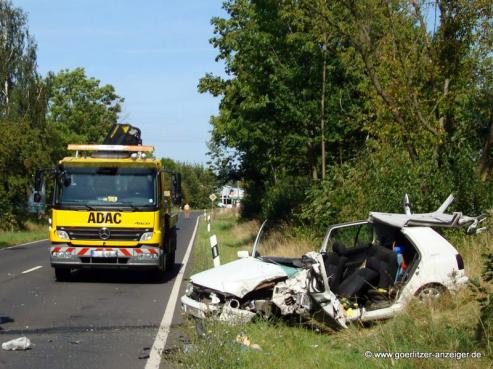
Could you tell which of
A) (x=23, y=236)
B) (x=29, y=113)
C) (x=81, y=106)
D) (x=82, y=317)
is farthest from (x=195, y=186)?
(x=82, y=317)

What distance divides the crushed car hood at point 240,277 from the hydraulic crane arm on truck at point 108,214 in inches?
206

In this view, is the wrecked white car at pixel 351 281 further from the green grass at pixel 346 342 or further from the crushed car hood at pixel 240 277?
the green grass at pixel 346 342

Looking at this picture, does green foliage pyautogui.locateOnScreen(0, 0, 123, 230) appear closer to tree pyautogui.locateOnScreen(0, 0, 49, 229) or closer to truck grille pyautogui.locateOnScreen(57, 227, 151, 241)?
tree pyautogui.locateOnScreen(0, 0, 49, 229)

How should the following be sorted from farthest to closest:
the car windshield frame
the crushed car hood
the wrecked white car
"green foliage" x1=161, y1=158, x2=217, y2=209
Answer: "green foliage" x1=161, y1=158, x2=217, y2=209 < the car windshield frame < the crushed car hood < the wrecked white car

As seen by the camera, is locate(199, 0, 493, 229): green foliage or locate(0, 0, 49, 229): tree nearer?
locate(199, 0, 493, 229): green foliage

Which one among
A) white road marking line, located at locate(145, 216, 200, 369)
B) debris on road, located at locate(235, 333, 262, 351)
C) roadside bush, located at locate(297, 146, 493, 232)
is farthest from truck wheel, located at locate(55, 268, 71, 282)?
debris on road, located at locate(235, 333, 262, 351)

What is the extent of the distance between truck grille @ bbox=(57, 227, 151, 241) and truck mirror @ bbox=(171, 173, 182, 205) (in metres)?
1.14

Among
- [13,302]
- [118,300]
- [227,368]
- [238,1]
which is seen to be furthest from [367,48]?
[238,1]

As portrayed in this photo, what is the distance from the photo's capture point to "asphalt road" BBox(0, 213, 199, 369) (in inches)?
314

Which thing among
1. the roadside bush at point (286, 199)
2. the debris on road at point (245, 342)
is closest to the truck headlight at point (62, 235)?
the debris on road at point (245, 342)

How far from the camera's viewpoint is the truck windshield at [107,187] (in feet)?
49.4

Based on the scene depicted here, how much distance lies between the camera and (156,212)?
594 inches

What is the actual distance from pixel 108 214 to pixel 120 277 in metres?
2.45

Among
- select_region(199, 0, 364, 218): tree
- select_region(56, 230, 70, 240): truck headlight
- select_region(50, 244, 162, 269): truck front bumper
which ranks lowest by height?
select_region(50, 244, 162, 269): truck front bumper
